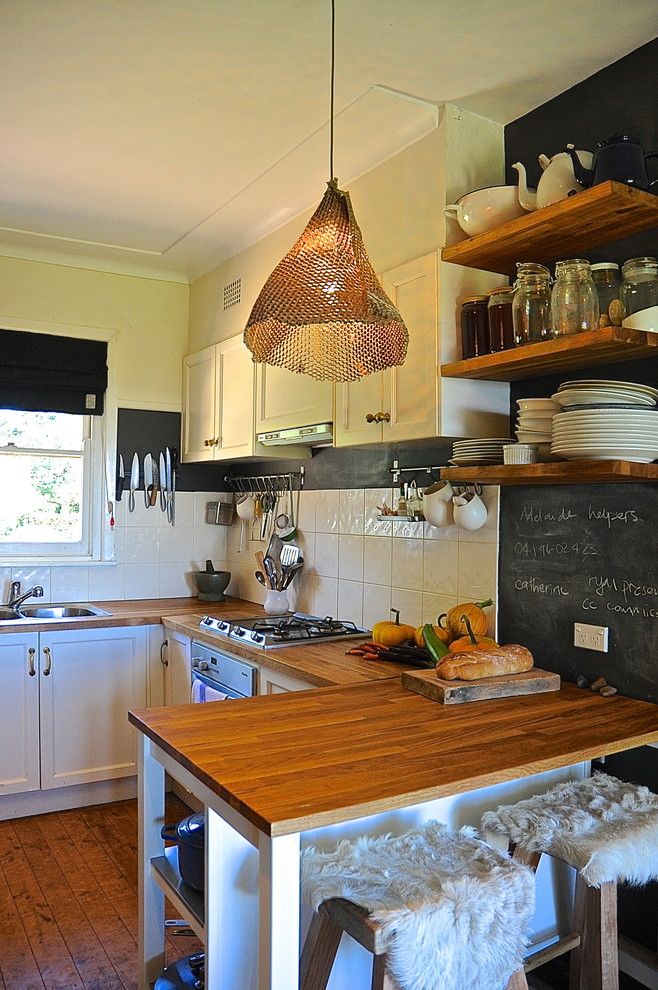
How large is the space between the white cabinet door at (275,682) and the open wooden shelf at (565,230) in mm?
1473

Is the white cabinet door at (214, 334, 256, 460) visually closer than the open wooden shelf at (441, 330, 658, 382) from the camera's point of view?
No

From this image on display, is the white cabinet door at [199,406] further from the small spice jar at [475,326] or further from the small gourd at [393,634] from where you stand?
the small spice jar at [475,326]

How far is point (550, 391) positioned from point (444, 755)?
125 cm

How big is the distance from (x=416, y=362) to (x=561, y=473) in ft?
2.33

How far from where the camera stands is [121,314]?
4.20 meters

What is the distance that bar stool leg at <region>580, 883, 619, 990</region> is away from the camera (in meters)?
1.66

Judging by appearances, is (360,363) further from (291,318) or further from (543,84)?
(543,84)

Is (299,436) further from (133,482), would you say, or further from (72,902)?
(72,902)

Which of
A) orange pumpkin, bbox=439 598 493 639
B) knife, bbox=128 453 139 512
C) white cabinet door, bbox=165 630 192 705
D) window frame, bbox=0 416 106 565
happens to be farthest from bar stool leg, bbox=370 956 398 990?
knife, bbox=128 453 139 512

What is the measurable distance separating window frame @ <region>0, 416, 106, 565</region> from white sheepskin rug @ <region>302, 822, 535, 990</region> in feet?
9.21

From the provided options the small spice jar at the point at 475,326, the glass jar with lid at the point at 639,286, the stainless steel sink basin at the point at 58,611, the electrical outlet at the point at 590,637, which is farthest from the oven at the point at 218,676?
the glass jar with lid at the point at 639,286

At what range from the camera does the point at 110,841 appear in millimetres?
3236

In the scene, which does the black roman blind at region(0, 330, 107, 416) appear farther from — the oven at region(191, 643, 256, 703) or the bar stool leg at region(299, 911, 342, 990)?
the bar stool leg at region(299, 911, 342, 990)

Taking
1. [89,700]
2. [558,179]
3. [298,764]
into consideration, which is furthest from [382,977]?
[89,700]
